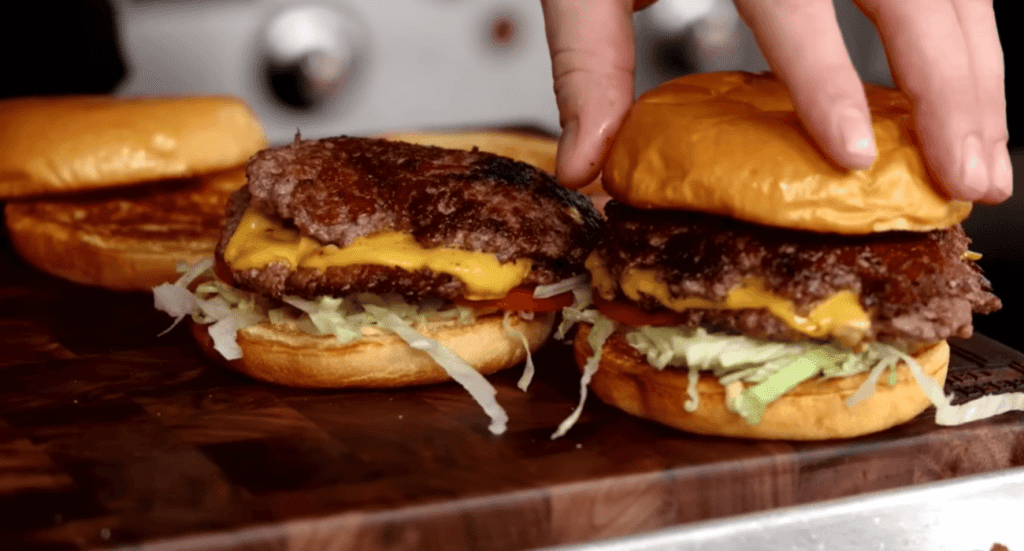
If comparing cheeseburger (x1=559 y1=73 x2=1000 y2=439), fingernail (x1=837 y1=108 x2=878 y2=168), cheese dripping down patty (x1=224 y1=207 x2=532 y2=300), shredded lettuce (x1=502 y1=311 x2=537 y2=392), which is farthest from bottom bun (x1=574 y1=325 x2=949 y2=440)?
fingernail (x1=837 y1=108 x2=878 y2=168)

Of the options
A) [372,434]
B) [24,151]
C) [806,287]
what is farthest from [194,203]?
[806,287]

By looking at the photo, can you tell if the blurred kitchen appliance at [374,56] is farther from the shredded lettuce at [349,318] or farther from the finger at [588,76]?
the finger at [588,76]

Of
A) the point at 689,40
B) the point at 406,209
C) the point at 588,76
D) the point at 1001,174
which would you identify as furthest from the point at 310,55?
the point at 1001,174

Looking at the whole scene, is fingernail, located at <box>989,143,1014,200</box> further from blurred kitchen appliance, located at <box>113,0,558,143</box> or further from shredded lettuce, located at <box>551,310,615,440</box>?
blurred kitchen appliance, located at <box>113,0,558,143</box>

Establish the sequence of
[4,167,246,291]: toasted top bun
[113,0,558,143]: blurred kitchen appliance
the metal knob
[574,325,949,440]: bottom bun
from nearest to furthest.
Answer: [574,325,949,440]: bottom bun → [4,167,246,291]: toasted top bun → [113,0,558,143]: blurred kitchen appliance → the metal knob

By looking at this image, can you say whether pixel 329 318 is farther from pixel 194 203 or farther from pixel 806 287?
pixel 194 203

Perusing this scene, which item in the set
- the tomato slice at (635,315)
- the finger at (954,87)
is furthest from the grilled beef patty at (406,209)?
the finger at (954,87)
